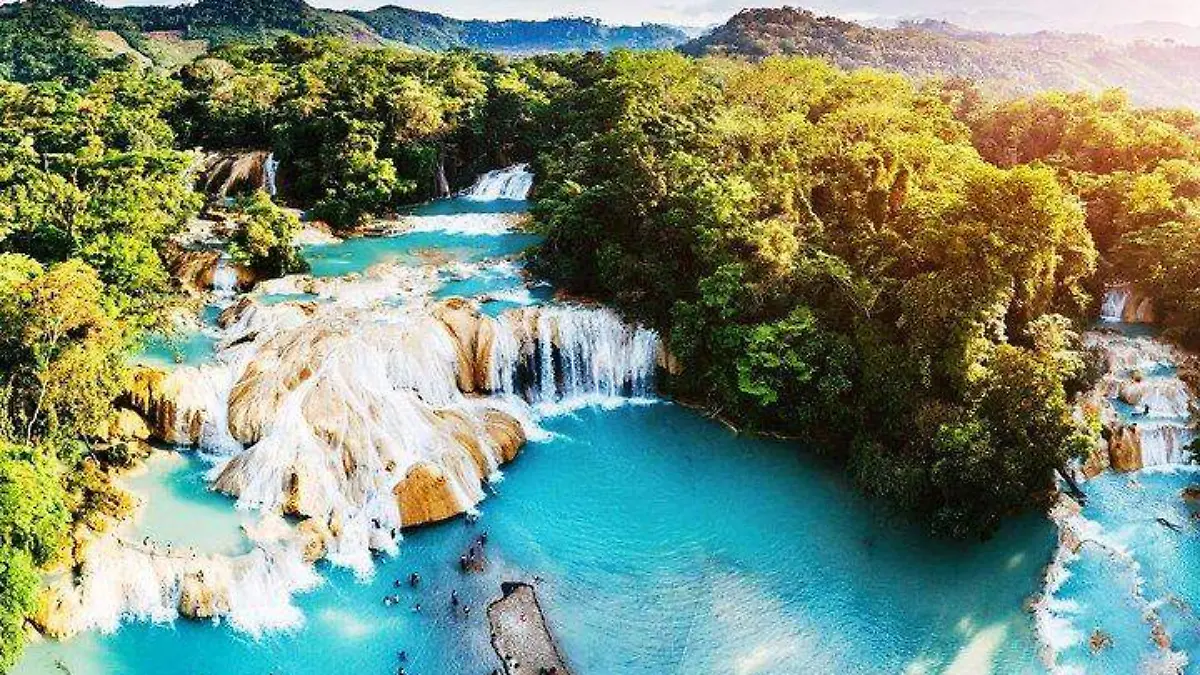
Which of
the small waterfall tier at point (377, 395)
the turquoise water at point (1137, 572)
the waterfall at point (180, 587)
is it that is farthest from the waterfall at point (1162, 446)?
the waterfall at point (180, 587)

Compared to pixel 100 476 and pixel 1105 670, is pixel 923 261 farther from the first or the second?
pixel 100 476

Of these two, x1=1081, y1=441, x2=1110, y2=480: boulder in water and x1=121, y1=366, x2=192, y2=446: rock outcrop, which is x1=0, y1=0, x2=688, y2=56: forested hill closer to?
x1=121, y1=366, x2=192, y2=446: rock outcrop

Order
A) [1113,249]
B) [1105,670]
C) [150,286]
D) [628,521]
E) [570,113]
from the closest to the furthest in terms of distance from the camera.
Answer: [1105,670] → [628,521] → [150,286] → [1113,249] → [570,113]

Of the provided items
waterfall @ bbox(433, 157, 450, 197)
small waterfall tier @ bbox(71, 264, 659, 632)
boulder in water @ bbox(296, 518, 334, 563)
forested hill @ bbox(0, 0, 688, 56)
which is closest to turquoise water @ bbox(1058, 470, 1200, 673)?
small waterfall tier @ bbox(71, 264, 659, 632)

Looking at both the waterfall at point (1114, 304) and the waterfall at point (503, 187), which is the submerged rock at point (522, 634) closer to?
the waterfall at point (1114, 304)

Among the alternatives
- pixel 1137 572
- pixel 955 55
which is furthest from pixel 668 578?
pixel 955 55

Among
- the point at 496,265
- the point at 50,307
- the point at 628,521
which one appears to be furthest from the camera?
the point at 496,265

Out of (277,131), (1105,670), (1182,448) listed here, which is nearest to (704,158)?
(1182,448)
